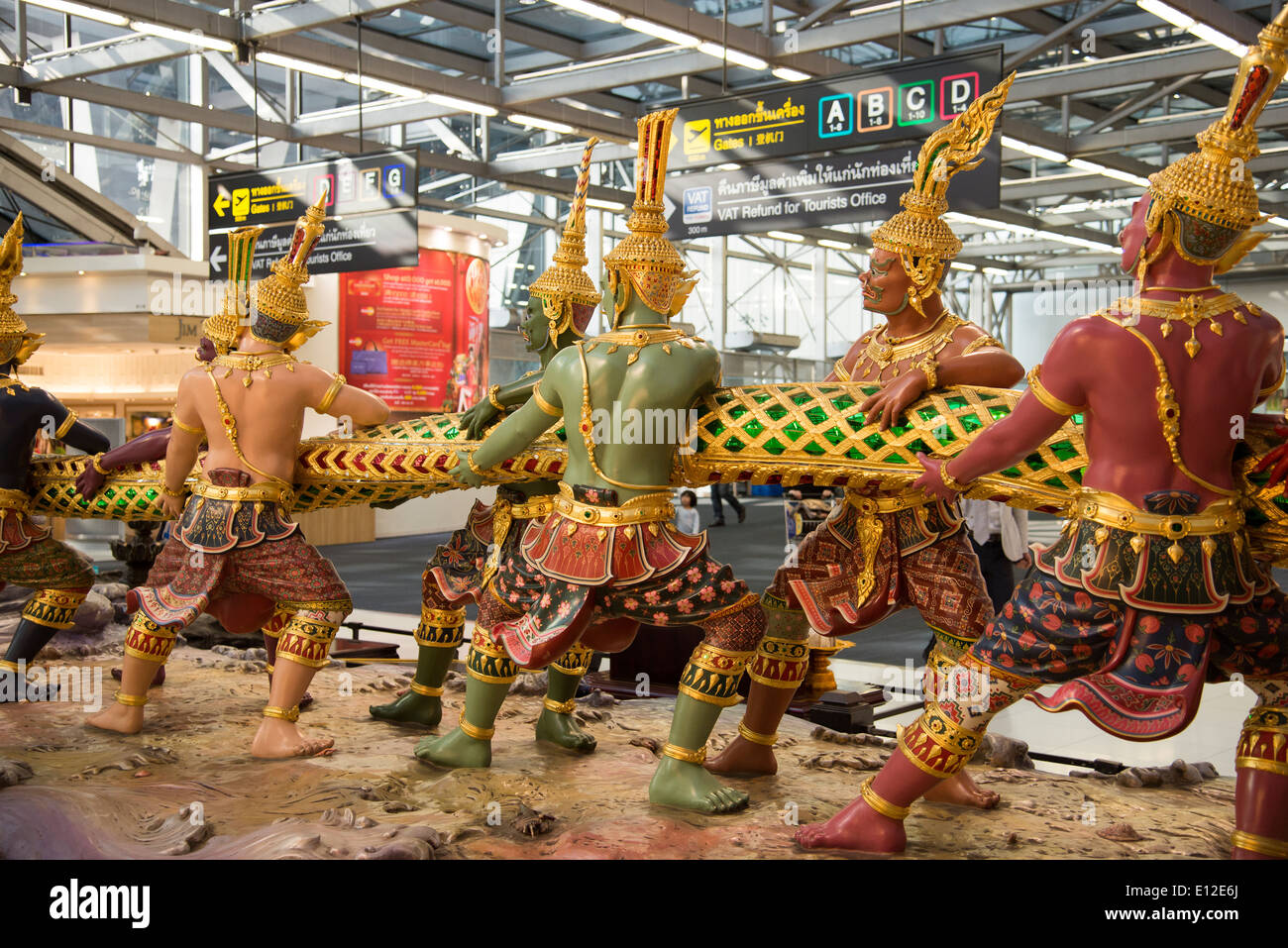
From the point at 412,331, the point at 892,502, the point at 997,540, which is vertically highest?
the point at 412,331

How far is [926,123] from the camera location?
5.66 meters

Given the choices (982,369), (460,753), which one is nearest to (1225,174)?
(982,369)

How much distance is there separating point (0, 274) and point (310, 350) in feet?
22.8

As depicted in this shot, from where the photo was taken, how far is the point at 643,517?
10.2 ft

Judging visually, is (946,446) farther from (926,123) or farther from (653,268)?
(926,123)

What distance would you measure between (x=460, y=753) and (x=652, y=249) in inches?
61.5

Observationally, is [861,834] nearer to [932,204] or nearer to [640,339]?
[640,339]

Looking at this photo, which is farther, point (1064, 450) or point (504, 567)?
point (504, 567)

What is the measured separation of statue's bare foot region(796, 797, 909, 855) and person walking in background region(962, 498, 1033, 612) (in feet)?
10.4

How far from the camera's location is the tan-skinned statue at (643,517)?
307cm

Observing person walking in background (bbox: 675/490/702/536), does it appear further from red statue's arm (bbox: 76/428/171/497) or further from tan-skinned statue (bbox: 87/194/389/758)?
tan-skinned statue (bbox: 87/194/389/758)

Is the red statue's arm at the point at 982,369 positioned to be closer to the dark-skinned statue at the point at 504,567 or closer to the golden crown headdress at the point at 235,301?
the dark-skinned statue at the point at 504,567

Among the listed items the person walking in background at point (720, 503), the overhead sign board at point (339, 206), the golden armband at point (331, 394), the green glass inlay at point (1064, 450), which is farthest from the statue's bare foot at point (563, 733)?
the person walking in background at point (720, 503)

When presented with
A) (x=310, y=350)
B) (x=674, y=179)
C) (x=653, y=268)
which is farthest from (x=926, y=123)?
(x=310, y=350)
